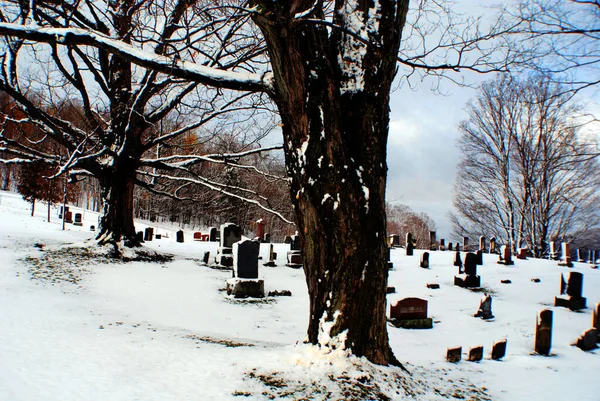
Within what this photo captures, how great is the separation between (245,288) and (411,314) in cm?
408

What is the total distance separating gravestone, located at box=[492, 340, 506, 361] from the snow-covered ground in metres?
0.21

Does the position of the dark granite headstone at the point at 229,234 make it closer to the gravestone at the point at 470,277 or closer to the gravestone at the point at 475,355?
the gravestone at the point at 470,277

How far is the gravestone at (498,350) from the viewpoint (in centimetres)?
580

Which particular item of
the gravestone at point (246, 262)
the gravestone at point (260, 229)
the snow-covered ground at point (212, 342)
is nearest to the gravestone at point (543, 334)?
the snow-covered ground at point (212, 342)

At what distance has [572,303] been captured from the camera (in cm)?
964

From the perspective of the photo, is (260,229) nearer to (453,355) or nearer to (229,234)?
(229,234)

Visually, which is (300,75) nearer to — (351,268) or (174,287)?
(351,268)

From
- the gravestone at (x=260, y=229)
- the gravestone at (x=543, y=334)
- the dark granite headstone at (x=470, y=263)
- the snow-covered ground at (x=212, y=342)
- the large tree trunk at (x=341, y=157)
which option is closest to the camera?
the snow-covered ground at (x=212, y=342)

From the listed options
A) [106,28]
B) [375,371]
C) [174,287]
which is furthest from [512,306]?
[106,28]

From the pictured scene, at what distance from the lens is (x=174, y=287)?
9352mm

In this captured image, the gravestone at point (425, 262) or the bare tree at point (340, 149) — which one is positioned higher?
the bare tree at point (340, 149)

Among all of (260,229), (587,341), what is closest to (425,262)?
(587,341)

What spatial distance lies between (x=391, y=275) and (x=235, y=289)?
6214 mm

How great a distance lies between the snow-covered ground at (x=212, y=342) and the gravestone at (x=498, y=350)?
21cm
